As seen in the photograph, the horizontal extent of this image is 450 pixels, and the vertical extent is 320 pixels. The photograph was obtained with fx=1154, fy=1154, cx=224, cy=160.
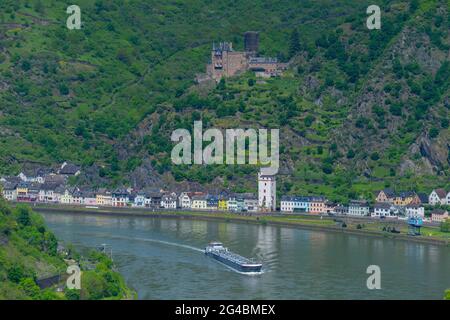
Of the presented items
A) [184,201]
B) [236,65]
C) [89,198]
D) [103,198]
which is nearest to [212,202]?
[184,201]

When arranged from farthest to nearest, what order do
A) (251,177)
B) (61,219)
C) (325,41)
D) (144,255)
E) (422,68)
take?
(325,41) → (422,68) → (251,177) → (61,219) → (144,255)

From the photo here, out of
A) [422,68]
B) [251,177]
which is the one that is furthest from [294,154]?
[422,68]

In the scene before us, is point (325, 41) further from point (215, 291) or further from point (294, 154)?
point (215, 291)

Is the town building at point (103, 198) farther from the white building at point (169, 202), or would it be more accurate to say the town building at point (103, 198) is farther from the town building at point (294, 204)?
the town building at point (294, 204)

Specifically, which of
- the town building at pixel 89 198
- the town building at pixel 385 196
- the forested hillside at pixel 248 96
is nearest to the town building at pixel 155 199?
the forested hillside at pixel 248 96

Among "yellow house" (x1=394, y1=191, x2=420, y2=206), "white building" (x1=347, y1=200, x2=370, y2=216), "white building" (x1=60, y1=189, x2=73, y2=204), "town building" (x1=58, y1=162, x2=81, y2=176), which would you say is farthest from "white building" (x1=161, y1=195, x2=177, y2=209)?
"yellow house" (x1=394, y1=191, x2=420, y2=206)

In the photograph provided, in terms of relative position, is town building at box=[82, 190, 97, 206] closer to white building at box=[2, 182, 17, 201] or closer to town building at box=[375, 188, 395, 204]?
white building at box=[2, 182, 17, 201]
